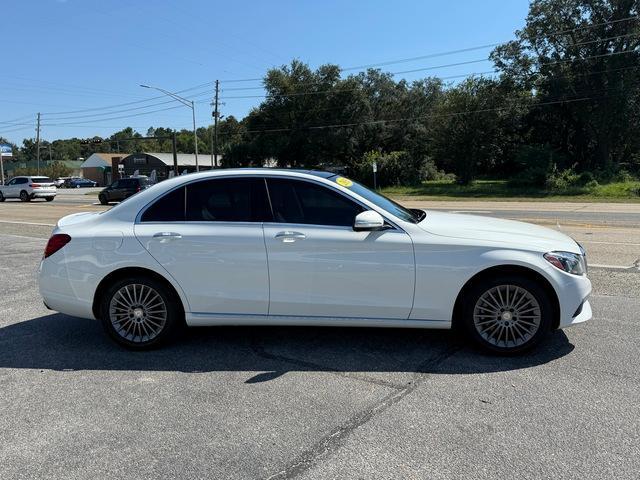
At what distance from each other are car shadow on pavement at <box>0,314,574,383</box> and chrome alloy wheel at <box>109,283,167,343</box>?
0.61 ft

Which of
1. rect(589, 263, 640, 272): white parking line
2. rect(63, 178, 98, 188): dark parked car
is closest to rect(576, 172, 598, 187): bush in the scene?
rect(589, 263, 640, 272): white parking line

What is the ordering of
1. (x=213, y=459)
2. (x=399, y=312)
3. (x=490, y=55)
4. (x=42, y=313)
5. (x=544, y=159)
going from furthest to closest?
(x=490, y=55)
(x=544, y=159)
(x=42, y=313)
(x=399, y=312)
(x=213, y=459)

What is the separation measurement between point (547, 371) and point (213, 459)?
2720 mm

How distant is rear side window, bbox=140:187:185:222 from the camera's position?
4.81 meters

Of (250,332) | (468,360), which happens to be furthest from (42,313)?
(468,360)

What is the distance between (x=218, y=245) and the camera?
460 cm

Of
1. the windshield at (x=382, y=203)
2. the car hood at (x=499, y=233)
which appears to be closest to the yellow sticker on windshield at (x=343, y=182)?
the windshield at (x=382, y=203)

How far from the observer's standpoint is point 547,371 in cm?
420

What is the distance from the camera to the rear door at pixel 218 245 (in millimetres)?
4578

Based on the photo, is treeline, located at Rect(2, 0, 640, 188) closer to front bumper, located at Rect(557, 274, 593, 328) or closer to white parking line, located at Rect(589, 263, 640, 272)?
white parking line, located at Rect(589, 263, 640, 272)

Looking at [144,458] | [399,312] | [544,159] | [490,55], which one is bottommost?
[144,458]

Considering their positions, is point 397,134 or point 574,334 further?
point 397,134

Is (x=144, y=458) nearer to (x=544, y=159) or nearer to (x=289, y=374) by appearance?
(x=289, y=374)

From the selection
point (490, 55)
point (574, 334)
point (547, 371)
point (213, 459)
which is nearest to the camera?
point (213, 459)
